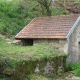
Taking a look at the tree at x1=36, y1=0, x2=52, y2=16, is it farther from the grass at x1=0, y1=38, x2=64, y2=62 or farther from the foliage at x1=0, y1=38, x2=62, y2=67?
the grass at x1=0, y1=38, x2=64, y2=62

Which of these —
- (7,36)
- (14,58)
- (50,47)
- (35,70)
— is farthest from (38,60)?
(7,36)

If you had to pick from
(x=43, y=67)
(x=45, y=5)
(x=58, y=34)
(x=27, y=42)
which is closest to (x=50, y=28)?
(x=58, y=34)

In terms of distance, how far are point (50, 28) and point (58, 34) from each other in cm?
117

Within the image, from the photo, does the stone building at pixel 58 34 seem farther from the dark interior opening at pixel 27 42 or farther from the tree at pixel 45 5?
the tree at pixel 45 5

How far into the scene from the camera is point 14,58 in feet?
34.7

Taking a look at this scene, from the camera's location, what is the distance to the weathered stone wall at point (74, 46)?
15.2m

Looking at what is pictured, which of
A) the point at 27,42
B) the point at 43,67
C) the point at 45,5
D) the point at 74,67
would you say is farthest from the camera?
the point at 45,5

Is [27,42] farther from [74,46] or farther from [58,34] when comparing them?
[74,46]

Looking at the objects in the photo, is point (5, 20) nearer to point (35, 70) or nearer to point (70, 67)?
point (70, 67)

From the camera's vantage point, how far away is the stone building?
577 inches

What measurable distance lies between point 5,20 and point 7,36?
99.2 inches

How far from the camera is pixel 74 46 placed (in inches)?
610

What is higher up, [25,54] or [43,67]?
[25,54]

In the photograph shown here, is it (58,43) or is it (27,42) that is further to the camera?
(27,42)
